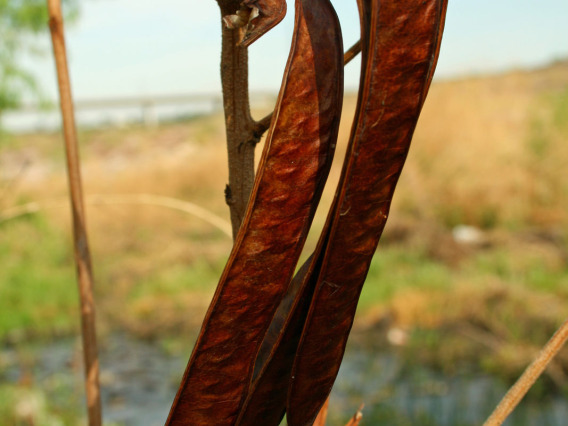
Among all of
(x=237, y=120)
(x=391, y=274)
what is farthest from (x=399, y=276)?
(x=237, y=120)

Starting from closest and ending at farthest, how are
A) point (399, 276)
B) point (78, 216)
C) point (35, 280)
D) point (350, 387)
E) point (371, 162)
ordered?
1. point (371, 162)
2. point (78, 216)
3. point (350, 387)
4. point (399, 276)
5. point (35, 280)

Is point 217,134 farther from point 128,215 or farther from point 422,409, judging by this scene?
point 422,409

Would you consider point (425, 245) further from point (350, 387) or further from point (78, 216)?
point (78, 216)

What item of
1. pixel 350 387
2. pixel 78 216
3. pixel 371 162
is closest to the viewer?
pixel 371 162

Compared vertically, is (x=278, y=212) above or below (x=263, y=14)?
below

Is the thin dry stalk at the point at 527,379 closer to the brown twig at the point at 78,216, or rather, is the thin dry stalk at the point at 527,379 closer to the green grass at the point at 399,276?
the brown twig at the point at 78,216

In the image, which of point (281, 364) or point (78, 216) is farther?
point (78, 216)

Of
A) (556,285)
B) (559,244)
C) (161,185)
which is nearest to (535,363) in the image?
(556,285)
